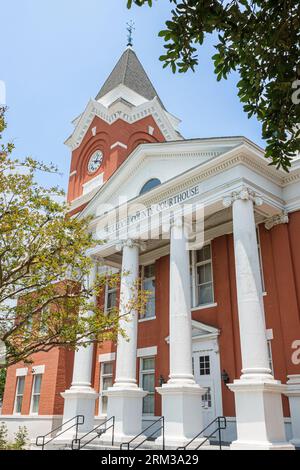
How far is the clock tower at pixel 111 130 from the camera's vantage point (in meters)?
25.7

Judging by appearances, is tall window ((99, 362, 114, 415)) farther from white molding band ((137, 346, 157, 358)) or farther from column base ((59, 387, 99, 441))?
column base ((59, 387, 99, 441))

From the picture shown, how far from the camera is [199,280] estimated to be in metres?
17.9

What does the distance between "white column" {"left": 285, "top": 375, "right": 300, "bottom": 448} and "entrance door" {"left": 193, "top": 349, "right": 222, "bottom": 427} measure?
3015mm

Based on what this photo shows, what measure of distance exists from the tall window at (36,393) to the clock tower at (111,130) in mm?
9686

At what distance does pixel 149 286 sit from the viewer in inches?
793

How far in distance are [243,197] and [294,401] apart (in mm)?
6352

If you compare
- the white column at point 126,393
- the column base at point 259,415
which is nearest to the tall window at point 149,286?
the white column at point 126,393

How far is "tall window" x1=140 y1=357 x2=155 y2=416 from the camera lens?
1764cm

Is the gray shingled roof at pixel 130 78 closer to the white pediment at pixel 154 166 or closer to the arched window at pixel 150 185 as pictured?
the white pediment at pixel 154 166

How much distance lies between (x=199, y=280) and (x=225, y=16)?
1345 cm

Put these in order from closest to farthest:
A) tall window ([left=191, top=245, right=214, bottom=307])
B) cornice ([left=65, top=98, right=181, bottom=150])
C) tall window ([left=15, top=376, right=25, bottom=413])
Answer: tall window ([left=191, top=245, right=214, bottom=307])
tall window ([left=15, top=376, right=25, bottom=413])
cornice ([left=65, top=98, right=181, bottom=150])

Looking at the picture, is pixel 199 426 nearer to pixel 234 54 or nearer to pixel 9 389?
pixel 234 54

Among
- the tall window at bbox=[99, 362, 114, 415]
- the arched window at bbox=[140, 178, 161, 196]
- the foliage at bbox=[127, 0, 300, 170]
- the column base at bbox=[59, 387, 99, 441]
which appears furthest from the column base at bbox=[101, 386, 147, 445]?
the foliage at bbox=[127, 0, 300, 170]

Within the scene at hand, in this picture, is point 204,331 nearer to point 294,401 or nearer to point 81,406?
point 294,401
